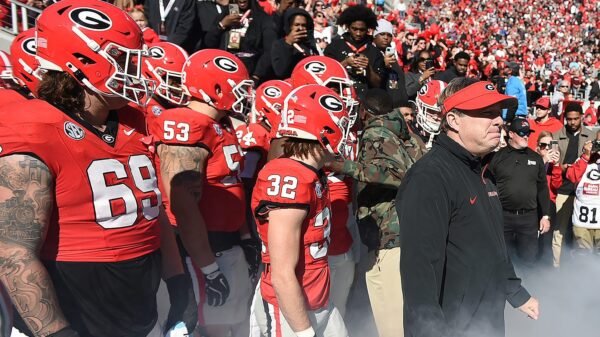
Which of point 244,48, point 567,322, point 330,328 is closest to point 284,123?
point 330,328

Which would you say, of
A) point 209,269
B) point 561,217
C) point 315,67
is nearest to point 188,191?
point 209,269

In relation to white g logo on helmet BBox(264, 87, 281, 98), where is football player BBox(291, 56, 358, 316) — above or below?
below

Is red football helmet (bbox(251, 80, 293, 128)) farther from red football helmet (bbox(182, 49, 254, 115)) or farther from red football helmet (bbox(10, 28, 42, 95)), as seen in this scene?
red football helmet (bbox(10, 28, 42, 95))

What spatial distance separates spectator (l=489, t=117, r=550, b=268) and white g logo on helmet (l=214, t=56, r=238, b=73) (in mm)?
3316

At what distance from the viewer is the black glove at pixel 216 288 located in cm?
349

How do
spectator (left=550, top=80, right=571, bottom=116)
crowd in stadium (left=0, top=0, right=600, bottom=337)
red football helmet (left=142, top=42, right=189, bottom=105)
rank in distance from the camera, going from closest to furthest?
crowd in stadium (left=0, top=0, right=600, bottom=337) < red football helmet (left=142, top=42, right=189, bottom=105) < spectator (left=550, top=80, right=571, bottom=116)

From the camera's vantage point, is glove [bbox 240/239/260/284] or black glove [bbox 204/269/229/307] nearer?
black glove [bbox 204/269/229/307]

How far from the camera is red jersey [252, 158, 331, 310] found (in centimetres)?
274

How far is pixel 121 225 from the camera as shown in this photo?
7.63 ft

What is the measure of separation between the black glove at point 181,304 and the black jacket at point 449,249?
3.07ft

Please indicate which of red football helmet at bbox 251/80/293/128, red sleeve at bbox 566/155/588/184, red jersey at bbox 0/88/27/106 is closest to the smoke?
red sleeve at bbox 566/155/588/184

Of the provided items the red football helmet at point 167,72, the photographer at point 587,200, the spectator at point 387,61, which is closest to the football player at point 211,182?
the red football helmet at point 167,72

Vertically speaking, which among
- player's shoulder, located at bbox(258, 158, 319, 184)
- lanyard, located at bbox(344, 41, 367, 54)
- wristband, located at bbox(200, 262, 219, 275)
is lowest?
wristband, located at bbox(200, 262, 219, 275)

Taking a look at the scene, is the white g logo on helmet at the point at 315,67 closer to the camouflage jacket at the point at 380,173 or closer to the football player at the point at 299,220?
the camouflage jacket at the point at 380,173
